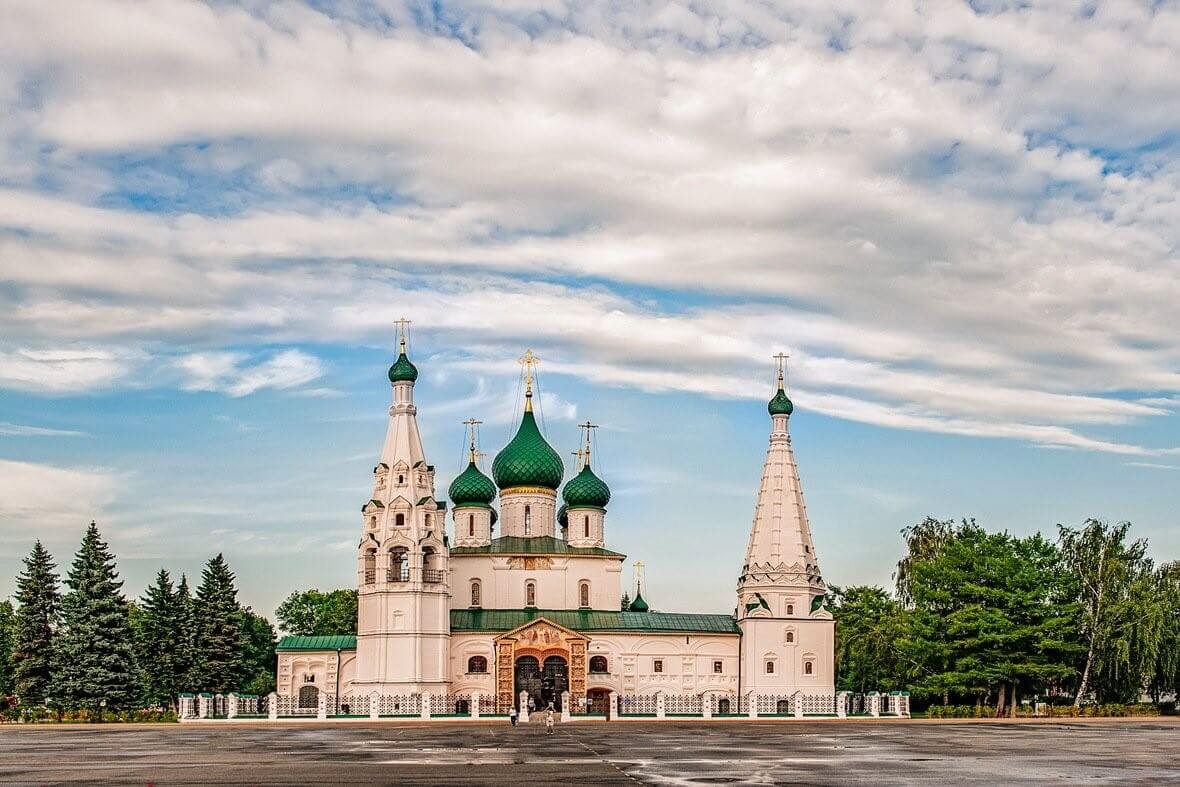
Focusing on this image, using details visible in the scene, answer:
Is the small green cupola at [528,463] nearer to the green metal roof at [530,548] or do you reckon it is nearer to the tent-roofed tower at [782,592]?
the green metal roof at [530,548]

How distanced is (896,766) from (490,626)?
134 feet

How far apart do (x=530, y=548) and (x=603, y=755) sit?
3878 centimetres

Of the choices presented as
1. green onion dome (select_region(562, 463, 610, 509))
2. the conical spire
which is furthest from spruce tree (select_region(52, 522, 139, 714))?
the conical spire

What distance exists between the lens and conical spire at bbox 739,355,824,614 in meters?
66.7

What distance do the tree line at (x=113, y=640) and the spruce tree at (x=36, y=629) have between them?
0.14 feet

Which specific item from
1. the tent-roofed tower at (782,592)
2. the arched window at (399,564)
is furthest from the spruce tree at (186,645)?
the tent-roofed tower at (782,592)

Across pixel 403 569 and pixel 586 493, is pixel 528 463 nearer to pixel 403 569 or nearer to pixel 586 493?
pixel 586 493

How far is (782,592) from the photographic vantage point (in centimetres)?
6631

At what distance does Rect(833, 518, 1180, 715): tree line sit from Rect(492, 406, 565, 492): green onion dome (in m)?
18.7

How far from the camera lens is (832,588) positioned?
268 ft

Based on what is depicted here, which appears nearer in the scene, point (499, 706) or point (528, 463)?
point (499, 706)

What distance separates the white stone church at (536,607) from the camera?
2488 inches

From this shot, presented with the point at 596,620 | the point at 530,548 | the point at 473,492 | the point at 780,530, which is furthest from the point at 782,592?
the point at 473,492

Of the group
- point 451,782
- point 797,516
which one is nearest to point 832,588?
point 797,516
